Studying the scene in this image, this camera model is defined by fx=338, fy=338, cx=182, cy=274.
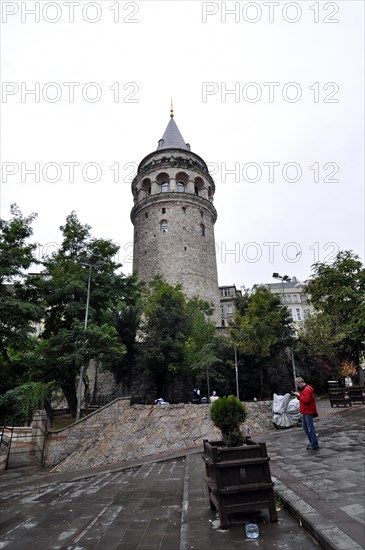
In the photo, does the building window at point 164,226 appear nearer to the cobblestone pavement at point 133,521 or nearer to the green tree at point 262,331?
the green tree at point 262,331

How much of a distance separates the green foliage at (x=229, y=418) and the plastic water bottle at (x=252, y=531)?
2.96 feet

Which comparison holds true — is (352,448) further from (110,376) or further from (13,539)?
(110,376)

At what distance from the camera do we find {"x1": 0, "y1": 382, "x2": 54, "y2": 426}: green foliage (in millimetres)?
15828

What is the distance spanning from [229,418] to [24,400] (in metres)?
15.3

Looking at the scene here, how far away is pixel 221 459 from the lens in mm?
4012

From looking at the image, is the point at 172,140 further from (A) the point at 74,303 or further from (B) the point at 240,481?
(B) the point at 240,481

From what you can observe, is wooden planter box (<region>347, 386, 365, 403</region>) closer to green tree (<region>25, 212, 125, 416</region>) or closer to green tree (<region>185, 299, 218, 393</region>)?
green tree (<region>185, 299, 218, 393</region>)

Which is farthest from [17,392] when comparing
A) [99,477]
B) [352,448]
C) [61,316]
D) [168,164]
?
[168,164]

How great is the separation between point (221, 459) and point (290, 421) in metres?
8.85

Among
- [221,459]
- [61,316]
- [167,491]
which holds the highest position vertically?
[61,316]

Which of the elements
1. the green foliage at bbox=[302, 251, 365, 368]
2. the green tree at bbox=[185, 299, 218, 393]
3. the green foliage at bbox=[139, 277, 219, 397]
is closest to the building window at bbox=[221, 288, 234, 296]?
the green tree at bbox=[185, 299, 218, 393]

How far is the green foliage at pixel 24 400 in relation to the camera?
15.8 meters

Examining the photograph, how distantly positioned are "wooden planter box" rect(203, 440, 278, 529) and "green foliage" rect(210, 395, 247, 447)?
263 mm

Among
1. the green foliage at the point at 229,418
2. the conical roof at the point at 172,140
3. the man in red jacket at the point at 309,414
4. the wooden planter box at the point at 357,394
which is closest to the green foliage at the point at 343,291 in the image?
the wooden planter box at the point at 357,394
